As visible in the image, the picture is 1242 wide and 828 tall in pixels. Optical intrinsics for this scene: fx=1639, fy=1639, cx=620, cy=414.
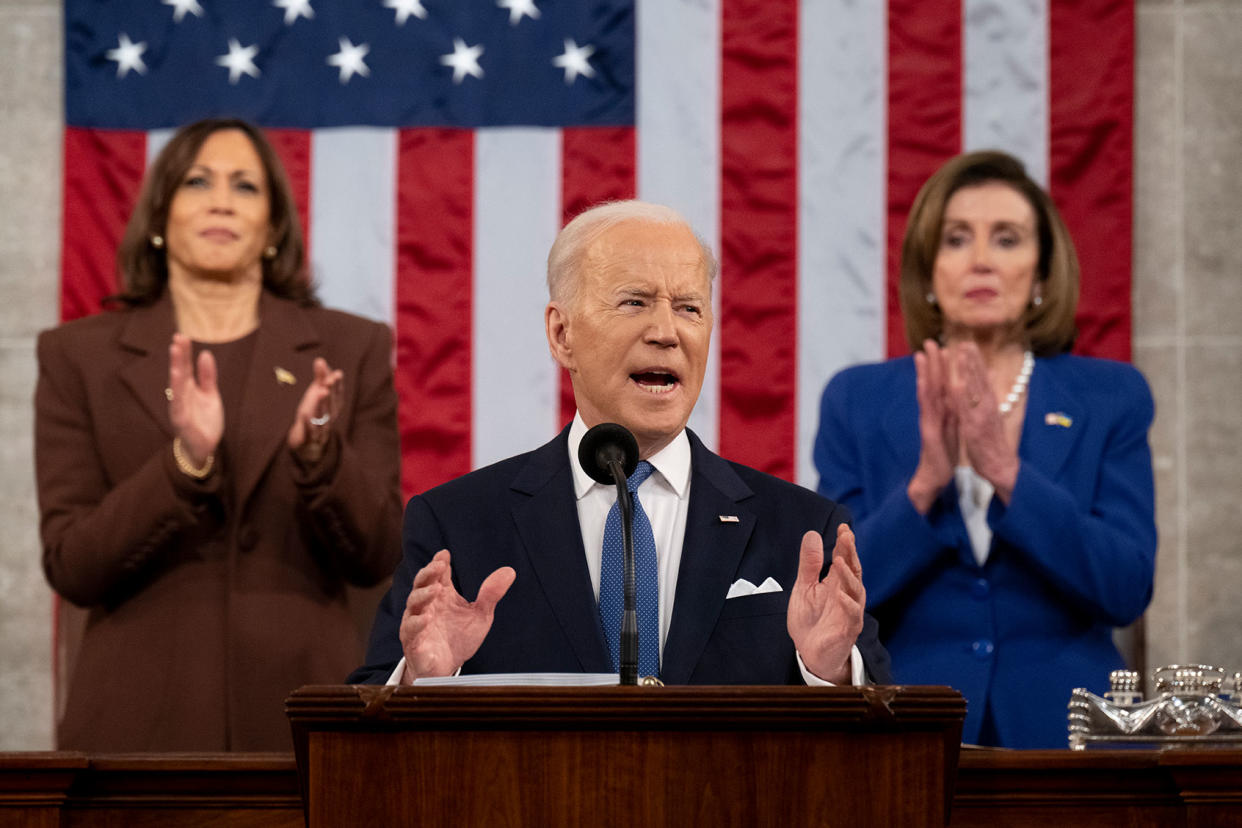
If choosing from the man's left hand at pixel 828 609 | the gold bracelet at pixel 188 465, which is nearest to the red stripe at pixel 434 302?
the gold bracelet at pixel 188 465

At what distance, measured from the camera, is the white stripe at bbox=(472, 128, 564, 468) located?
14.2 ft

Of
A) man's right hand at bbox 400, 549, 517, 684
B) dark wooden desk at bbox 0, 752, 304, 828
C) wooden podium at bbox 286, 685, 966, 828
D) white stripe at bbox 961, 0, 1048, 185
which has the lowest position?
dark wooden desk at bbox 0, 752, 304, 828

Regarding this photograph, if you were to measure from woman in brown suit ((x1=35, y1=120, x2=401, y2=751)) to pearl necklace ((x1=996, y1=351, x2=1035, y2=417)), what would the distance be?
51.2 inches

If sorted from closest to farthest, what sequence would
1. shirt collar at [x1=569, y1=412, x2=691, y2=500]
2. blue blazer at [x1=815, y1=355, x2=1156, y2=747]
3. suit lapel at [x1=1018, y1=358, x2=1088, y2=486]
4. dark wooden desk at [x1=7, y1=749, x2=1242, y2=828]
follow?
dark wooden desk at [x1=7, y1=749, x2=1242, y2=828]
shirt collar at [x1=569, y1=412, x2=691, y2=500]
blue blazer at [x1=815, y1=355, x2=1156, y2=747]
suit lapel at [x1=1018, y1=358, x2=1088, y2=486]

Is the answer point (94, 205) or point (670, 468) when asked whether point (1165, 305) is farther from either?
point (94, 205)

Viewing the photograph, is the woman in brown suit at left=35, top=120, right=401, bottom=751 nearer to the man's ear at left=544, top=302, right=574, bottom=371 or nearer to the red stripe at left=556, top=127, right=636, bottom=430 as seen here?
the man's ear at left=544, top=302, right=574, bottom=371

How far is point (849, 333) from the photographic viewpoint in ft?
14.1

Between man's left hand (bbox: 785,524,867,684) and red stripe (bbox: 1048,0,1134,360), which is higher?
red stripe (bbox: 1048,0,1134,360)

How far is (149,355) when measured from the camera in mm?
3564

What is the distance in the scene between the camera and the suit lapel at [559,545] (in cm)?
234

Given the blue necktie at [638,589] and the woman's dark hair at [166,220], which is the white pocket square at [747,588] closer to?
the blue necktie at [638,589]

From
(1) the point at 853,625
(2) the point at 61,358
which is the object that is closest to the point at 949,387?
(1) the point at 853,625

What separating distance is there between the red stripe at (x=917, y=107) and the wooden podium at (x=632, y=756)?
104 inches

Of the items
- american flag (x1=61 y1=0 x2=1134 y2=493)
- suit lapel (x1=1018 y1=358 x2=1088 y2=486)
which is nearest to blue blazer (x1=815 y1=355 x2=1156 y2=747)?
suit lapel (x1=1018 y1=358 x2=1088 y2=486)
